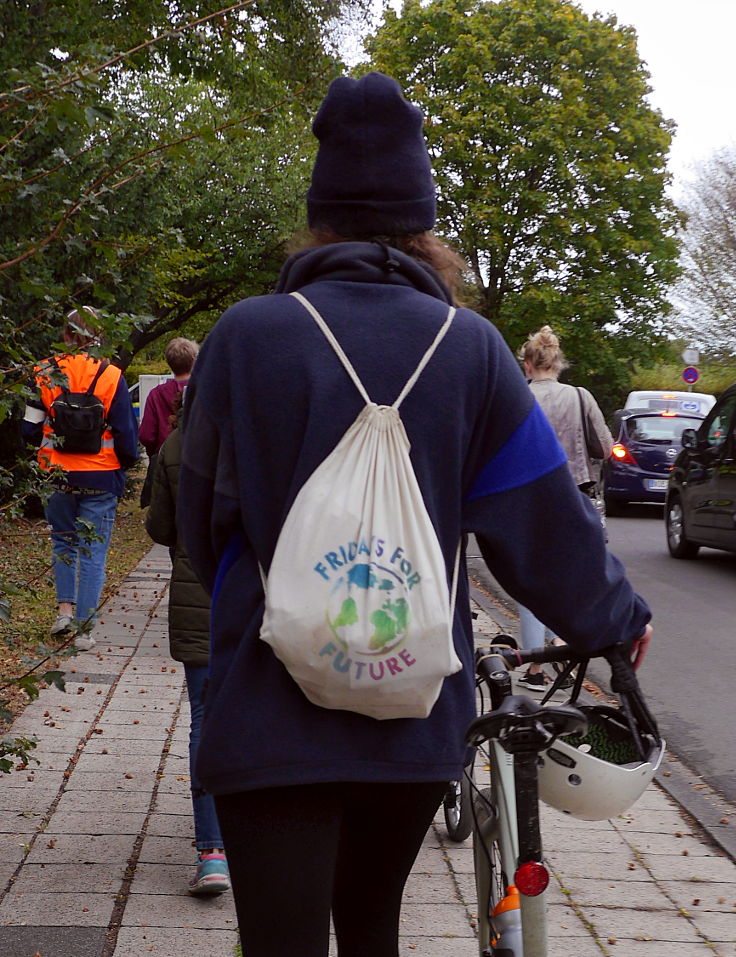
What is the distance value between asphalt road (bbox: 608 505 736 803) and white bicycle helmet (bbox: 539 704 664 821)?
357 centimetres

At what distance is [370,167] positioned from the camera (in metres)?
2.03

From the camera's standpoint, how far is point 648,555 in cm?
1434

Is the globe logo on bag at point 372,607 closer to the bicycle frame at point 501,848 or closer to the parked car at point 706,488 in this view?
the bicycle frame at point 501,848

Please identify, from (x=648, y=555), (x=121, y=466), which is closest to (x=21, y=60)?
(x=121, y=466)

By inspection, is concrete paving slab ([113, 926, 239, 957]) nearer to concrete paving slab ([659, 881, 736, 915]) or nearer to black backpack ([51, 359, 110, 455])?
concrete paving slab ([659, 881, 736, 915])

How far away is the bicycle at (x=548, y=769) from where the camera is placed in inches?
80.0

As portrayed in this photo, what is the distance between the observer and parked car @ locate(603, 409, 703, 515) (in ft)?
60.8

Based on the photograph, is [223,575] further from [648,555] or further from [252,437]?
[648,555]

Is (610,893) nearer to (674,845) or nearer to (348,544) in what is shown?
(674,845)

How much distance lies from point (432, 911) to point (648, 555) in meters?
10.8

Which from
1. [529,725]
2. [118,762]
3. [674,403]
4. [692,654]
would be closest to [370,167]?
[529,725]

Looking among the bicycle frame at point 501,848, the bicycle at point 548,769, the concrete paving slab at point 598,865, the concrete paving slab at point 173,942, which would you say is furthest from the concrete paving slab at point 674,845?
the bicycle at point 548,769

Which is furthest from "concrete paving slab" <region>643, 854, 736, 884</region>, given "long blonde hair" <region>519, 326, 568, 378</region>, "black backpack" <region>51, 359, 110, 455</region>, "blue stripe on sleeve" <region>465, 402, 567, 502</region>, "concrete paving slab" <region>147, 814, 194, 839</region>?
"black backpack" <region>51, 359, 110, 455</region>

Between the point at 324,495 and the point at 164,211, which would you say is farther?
the point at 164,211
